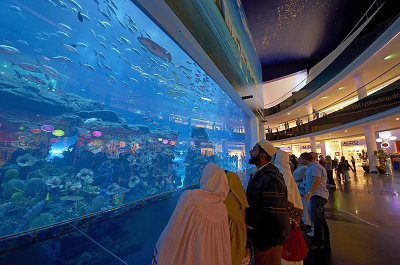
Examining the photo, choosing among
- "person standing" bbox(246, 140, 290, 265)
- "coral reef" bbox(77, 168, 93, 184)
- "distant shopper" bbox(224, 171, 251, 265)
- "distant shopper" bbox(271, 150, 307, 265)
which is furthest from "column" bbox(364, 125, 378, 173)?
"coral reef" bbox(77, 168, 93, 184)

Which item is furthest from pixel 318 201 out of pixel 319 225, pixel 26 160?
pixel 26 160

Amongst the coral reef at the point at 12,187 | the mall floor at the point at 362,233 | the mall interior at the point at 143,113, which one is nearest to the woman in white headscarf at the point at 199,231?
the mall interior at the point at 143,113

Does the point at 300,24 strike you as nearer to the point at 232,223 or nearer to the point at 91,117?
the point at 91,117

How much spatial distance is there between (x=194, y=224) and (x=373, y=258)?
3305 millimetres

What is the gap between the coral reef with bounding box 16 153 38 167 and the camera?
5.52 metres

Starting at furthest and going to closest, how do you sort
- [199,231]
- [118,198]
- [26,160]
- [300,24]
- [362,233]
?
[300,24] → [118,198] → [26,160] → [362,233] → [199,231]

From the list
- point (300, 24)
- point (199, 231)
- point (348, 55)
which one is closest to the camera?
point (199, 231)

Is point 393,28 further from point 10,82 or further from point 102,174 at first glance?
point 10,82

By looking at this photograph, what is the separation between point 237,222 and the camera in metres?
1.18

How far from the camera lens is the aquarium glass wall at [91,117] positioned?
547 cm

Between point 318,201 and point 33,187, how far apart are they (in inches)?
335

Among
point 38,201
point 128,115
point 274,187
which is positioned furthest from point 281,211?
point 128,115

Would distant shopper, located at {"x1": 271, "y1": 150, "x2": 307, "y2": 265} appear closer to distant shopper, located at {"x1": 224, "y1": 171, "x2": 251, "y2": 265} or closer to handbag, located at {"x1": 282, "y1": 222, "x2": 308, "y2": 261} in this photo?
handbag, located at {"x1": 282, "y1": 222, "x2": 308, "y2": 261}

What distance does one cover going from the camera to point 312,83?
51.8 ft
